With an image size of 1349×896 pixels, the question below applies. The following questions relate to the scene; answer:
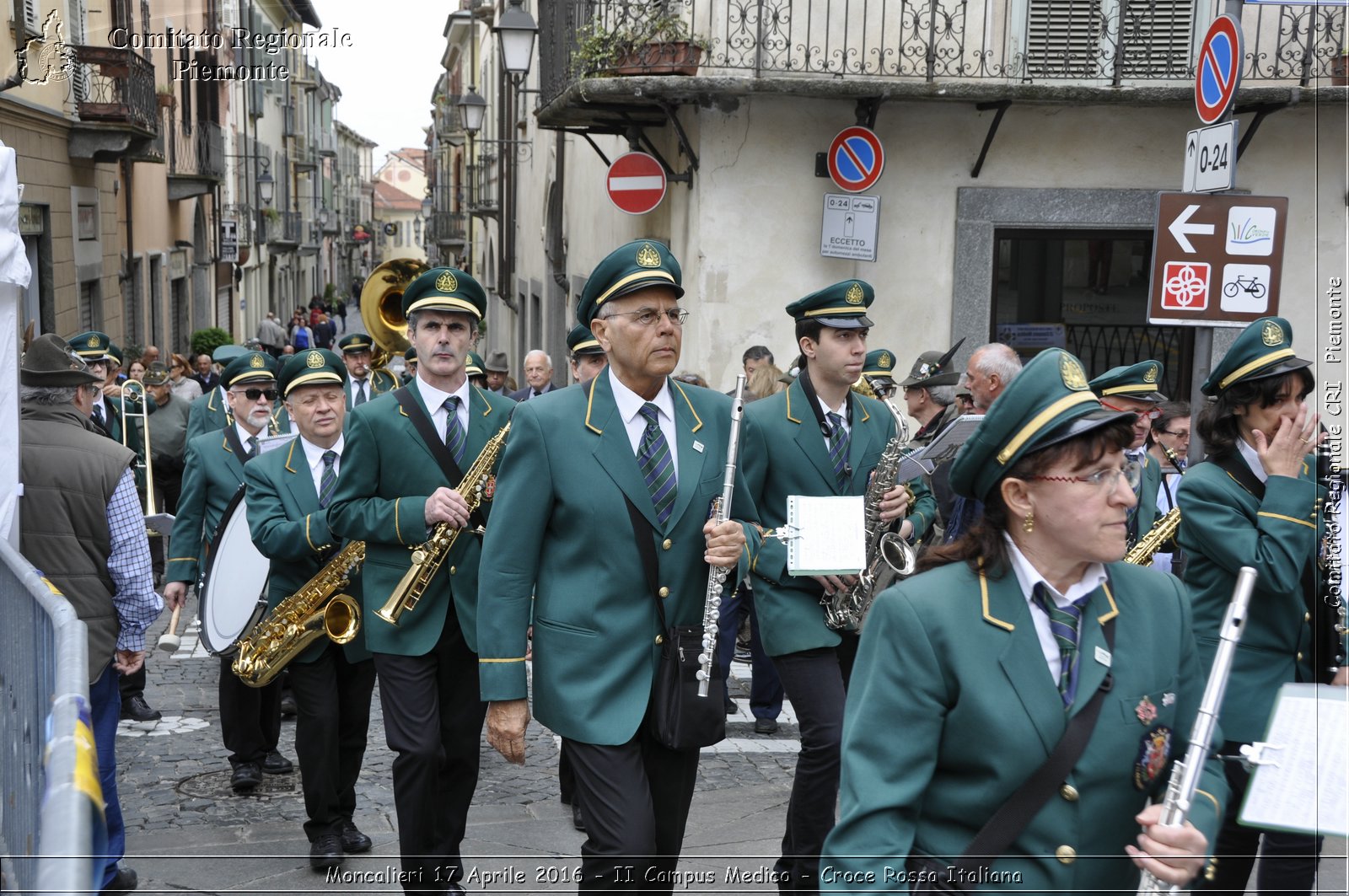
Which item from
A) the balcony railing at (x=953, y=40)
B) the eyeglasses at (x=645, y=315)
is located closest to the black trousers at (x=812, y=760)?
the eyeglasses at (x=645, y=315)

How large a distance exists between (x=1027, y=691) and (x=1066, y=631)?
163 mm

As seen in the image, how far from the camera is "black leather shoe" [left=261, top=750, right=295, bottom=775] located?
7527 millimetres

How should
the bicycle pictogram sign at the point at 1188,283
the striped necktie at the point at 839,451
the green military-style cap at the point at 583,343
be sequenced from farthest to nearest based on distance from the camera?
the green military-style cap at the point at 583,343 < the bicycle pictogram sign at the point at 1188,283 < the striped necktie at the point at 839,451

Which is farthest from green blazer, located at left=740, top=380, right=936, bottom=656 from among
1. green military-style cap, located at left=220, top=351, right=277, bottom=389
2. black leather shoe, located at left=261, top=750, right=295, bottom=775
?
green military-style cap, located at left=220, top=351, right=277, bottom=389

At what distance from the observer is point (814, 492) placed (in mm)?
5816

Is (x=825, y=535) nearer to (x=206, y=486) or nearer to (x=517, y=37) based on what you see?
(x=206, y=486)

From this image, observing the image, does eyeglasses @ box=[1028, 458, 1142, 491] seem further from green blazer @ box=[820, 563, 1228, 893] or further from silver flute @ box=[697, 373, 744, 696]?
silver flute @ box=[697, 373, 744, 696]

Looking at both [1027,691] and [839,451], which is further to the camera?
[839,451]

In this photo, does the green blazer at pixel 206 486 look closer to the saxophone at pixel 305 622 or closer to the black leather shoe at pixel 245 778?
the black leather shoe at pixel 245 778

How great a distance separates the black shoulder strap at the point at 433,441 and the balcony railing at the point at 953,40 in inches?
311

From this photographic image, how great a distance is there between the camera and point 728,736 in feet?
26.9

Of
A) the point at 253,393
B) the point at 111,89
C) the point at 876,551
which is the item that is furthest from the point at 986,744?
the point at 111,89

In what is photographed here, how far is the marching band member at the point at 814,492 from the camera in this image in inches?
211

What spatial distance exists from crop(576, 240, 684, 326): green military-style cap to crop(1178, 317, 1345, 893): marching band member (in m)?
1.70
